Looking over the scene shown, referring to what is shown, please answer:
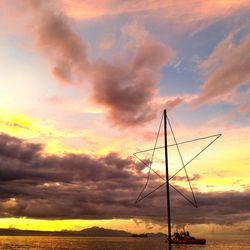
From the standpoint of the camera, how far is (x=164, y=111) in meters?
26.7

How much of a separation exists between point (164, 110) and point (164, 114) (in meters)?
0.39

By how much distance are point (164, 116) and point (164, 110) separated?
50cm

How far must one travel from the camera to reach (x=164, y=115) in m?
26.9

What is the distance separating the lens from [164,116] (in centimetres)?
2684

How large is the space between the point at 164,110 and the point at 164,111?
0.38ft

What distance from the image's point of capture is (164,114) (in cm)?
2686

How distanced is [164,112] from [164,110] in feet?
0.81

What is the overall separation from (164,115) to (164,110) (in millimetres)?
456

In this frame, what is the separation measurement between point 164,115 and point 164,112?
0.76ft

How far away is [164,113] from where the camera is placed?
26.8 meters

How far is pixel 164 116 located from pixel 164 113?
22cm

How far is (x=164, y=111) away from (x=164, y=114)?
0.90 ft

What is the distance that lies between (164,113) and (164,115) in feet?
0.50
